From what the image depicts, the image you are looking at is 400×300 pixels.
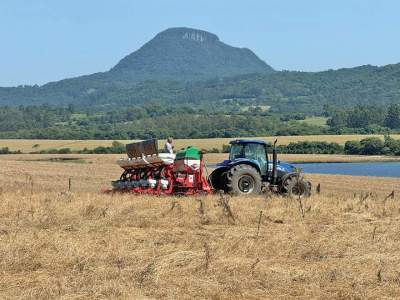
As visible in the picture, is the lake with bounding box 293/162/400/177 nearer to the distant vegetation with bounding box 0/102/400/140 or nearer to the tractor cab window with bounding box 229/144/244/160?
the tractor cab window with bounding box 229/144/244/160

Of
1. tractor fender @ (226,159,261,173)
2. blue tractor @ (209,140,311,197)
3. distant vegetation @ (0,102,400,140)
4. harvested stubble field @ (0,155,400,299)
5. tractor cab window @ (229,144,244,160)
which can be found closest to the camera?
harvested stubble field @ (0,155,400,299)

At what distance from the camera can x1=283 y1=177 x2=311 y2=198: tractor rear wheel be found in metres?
20.6

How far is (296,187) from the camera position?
20.9 meters

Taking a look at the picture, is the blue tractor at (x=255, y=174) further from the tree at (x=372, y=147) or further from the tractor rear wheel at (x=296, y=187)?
the tree at (x=372, y=147)

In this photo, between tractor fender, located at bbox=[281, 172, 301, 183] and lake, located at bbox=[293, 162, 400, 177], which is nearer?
tractor fender, located at bbox=[281, 172, 301, 183]

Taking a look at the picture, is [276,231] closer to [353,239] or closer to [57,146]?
[353,239]

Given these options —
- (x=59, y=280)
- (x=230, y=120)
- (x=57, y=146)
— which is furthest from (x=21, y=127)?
(x=59, y=280)

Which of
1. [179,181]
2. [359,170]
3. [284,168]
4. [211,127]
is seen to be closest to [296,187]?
[284,168]

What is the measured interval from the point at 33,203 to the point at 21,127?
483ft

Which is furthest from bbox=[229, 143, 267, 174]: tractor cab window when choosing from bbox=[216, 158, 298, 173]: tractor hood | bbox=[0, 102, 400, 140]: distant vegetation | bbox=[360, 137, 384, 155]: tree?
bbox=[0, 102, 400, 140]: distant vegetation

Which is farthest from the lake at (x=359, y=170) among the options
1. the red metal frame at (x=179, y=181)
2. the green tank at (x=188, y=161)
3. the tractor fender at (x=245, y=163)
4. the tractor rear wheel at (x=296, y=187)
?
the red metal frame at (x=179, y=181)

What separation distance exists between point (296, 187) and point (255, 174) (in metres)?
1.25

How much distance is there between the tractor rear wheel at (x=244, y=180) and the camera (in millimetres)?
20297

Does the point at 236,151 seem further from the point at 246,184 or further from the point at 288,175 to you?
the point at 288,175
